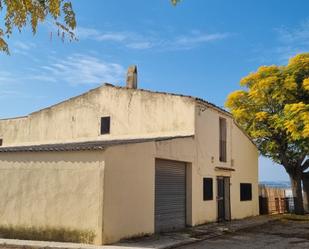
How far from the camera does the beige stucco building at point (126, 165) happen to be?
45.0 ft

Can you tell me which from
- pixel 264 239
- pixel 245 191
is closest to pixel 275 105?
pixel 245 191

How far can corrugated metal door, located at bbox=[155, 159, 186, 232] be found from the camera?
1644 cm

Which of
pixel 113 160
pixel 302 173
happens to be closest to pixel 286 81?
pixel 302 173

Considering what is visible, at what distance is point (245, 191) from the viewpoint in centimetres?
2481

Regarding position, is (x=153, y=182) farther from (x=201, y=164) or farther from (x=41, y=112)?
(x=41, y=112)

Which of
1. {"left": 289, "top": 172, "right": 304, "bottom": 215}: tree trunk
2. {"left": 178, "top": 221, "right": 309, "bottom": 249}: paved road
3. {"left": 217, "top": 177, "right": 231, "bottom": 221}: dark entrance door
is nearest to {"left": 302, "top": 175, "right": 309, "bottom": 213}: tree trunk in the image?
{"left": 289, "top": 172, "right": 304, "bottom": 215}: tree trunk

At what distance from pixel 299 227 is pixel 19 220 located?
1267 cm

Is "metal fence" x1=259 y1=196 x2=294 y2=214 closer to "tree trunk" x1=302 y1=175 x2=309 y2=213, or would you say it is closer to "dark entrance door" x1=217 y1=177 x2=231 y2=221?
"tree trunk" x1=302 y1=175 x2=309 y2=213

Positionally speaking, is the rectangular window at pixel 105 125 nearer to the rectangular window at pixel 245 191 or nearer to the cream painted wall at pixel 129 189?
the cream painted wall at pixel 129 189

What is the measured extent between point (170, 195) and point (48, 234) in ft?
17.4

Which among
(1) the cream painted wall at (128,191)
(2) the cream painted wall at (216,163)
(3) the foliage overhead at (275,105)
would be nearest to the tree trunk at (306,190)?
(3) the foliage overhead at (275,105)

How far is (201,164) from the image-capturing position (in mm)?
19828

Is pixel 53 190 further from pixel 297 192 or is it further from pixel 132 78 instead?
pixel 297 192

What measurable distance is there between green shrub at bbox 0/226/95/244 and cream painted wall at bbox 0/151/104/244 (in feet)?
0.45
